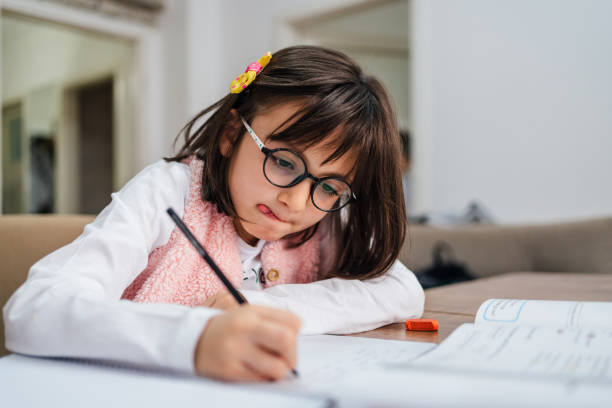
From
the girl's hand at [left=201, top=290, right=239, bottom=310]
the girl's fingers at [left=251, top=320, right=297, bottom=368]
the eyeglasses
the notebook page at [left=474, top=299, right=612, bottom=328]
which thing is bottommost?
the notebook page at [left=474, top=299, right=612, bottom=328]

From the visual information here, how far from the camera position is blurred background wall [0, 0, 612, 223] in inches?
99.7

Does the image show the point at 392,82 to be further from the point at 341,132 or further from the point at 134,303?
the point at 134,303

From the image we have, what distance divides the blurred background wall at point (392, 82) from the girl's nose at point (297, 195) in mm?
2093

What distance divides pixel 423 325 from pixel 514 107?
226 centimetres

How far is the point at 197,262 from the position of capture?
36.1 inches

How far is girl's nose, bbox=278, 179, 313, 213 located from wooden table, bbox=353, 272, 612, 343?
0.71 feet

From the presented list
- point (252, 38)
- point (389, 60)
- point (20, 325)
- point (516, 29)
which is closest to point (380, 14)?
point (389, 60)

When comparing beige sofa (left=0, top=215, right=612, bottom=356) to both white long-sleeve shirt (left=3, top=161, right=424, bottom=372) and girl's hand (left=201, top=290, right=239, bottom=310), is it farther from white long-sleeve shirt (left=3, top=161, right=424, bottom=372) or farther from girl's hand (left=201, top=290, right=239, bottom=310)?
girl's hand (left=201, top=290, right=239, bottom=310)

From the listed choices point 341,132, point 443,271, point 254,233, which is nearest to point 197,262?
point 254,233

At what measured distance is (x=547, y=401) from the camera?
36 centimetres

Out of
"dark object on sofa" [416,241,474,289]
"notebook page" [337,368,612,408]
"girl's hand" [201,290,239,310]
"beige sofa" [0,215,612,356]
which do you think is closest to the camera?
"notebook page" [337,368,612,408]

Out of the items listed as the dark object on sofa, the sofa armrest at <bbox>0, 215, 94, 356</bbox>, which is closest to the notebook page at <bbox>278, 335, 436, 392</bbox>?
the sofa armrest at <bbox>0, 215, 94, 356</bbox>

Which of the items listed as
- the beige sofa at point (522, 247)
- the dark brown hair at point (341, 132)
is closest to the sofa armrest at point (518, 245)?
the beige sofa at point (522, 247)

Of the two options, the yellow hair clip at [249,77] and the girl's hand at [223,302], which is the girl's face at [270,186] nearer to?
the yellow hair clip at [249,77]
